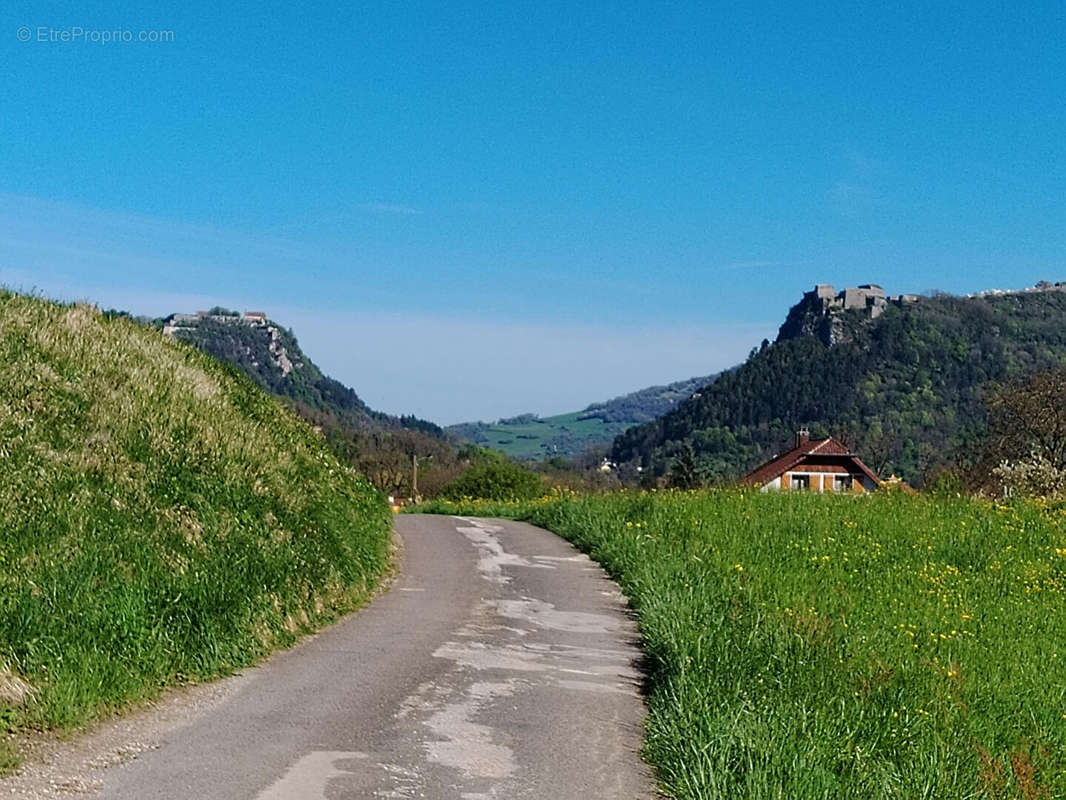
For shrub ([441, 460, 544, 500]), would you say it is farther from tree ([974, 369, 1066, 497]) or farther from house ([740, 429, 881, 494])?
house ([740, 429, 881, 494])

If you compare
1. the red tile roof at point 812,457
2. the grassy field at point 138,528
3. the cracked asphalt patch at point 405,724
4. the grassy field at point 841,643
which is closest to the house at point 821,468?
the red tile roof at point 812,457

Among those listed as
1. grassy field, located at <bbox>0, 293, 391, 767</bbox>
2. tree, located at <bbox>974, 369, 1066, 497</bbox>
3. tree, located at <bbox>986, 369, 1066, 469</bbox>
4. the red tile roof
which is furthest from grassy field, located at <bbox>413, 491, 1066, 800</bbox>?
the red tile roof

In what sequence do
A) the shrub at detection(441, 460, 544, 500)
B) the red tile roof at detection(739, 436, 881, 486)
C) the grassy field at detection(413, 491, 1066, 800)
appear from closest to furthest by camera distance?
1. the grassy field at detection(413, 491, 1066, 800)
2. the shrub at detection(441, 460, 544, 500)
3. the red tile roof at detection(739, 436, 881, 486)

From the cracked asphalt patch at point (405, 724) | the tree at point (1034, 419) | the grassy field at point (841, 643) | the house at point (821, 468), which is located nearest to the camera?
the cracked asphalt patch at point (405, 724)

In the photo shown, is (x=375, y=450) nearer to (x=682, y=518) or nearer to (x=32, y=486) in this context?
(x=682, y=518)

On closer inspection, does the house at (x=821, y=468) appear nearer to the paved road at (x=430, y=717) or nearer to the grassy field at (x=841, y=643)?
the grassy field at (x=841, y=643)

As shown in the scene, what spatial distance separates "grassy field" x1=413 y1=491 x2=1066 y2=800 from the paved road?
1.51ft

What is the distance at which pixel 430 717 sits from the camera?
7.50 metres

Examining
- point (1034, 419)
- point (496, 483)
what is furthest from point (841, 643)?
A: point (1034, 419)

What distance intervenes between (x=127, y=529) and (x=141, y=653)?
72.6 inches

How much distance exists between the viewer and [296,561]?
1075cm

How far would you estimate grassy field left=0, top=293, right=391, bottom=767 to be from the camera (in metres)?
7.37

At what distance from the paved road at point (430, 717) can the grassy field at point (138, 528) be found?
0.55 meters

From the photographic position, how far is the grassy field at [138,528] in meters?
7.37
